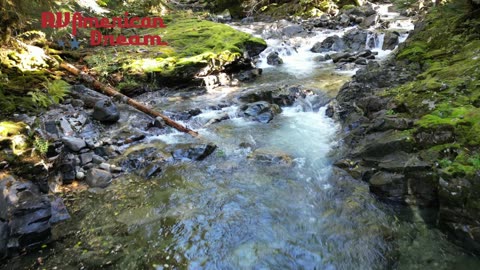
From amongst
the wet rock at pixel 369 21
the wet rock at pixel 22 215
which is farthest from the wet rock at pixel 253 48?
the wet rock at pixel 22 215

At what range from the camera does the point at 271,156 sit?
6.92m

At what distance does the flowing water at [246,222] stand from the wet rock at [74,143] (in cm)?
130

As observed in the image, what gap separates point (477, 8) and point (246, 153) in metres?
6.89

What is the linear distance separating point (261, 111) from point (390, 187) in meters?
4.82

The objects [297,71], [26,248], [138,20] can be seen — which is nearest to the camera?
[26,248]

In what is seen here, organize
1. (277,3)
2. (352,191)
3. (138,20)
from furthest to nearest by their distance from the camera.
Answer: (277,3)
(138,20)
(352,191)

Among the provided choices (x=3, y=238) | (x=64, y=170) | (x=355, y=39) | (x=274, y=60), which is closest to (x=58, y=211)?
(x=3, y=238)

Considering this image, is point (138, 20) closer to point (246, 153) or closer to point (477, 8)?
point (246, 153)

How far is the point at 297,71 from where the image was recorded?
535 inches

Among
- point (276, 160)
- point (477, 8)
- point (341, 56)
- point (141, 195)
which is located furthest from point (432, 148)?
point (341, 56)

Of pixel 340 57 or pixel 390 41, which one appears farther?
pixel 390 41

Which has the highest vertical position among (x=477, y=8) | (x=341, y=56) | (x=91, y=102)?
(x=477, y=8)

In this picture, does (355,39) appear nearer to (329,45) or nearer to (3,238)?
(329,45)

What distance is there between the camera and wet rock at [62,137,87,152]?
22.0 ft
